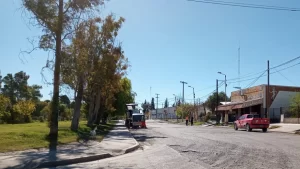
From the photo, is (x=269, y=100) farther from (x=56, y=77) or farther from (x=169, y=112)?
(x=169, y=112)

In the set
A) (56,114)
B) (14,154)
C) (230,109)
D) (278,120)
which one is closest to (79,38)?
(56,114)

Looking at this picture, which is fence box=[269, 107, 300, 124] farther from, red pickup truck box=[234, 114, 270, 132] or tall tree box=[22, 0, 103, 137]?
tall tree box=[22, 0, 103, 137]

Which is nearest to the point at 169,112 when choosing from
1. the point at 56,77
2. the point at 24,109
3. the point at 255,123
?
the point at 24,109

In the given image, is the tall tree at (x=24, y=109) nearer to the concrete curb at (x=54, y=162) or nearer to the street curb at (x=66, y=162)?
the street curb at (x=66, y=162)

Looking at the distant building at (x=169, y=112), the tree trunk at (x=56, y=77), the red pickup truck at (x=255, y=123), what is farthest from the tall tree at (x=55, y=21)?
the distant building at (x=169, y=112)

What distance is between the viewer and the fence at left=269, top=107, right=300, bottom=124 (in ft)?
149

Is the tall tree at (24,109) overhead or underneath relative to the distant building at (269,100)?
underneath

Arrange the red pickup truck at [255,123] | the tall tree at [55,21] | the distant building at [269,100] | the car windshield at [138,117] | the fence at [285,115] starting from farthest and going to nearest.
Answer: the distant building at [269,100]
the car windshield at [138,117]
the fence at [285,115]
the red pickup truck at [255,123]
the tall tree at [55,21]

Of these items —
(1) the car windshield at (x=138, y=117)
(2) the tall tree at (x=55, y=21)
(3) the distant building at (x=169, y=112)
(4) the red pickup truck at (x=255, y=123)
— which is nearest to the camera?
(2) the tall tree at (x=55, y=21)

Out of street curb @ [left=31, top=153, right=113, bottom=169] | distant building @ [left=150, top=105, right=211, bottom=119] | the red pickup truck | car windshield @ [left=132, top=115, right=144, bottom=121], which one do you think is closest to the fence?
the red pickup truck

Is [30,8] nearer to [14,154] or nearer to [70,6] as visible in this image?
[70,6]

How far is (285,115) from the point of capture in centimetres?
4900

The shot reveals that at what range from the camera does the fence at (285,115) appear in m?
45.5

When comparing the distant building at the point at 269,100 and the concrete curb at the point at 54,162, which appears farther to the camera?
the distant building at the point at 269,100
